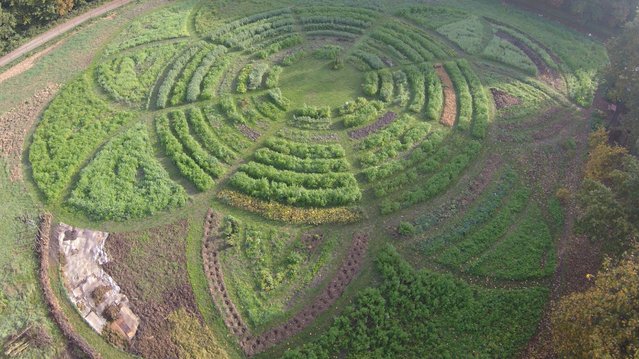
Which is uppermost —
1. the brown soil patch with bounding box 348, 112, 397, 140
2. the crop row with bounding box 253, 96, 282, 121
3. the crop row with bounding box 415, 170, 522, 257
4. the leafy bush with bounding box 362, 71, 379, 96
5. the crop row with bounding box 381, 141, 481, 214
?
the leafy bush with bounding box 362, 71, 379, 96

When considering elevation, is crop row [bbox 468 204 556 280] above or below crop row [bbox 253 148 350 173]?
below

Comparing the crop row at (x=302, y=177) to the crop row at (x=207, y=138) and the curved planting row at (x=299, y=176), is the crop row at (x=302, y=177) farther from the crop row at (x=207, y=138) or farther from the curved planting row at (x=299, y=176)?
the crop row at (x=207, y=138)

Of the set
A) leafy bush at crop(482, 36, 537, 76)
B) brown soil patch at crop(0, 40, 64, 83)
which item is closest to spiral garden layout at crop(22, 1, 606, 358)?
leafy bush at crop(482, 36, 537, 76)

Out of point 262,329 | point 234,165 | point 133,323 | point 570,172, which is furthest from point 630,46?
point 133,323

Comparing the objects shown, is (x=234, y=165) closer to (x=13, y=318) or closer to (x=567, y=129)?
(x=13, y=318)

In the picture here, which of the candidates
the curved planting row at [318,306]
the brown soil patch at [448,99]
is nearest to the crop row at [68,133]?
the curved planting row at [318,306]

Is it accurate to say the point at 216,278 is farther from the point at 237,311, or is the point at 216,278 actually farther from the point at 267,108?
the point at 267,108

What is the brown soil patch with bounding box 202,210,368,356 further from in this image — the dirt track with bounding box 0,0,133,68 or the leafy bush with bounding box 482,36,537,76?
the dirt track with bounding box 0,0,133,68
